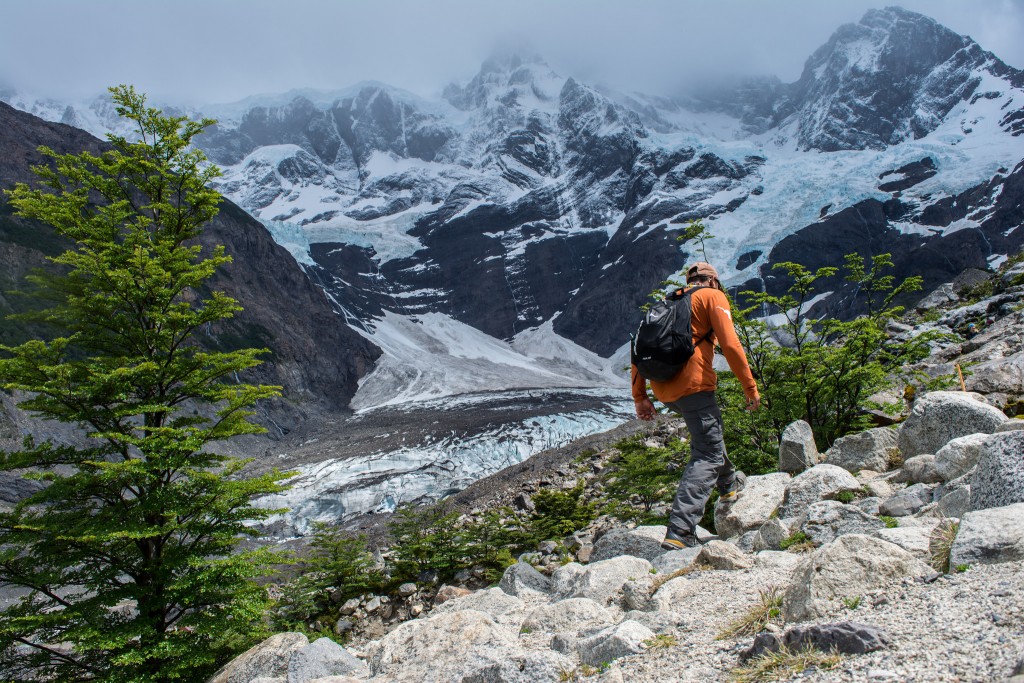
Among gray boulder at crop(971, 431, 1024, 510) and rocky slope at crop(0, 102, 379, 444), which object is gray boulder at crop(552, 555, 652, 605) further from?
rocky slope at crop(0, 102, 379, 444)

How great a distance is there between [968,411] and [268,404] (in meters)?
65.5

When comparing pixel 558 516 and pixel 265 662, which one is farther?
pixel 558 516

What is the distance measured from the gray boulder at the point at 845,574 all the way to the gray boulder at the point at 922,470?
7.04ft

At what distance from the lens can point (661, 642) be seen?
10.3ft

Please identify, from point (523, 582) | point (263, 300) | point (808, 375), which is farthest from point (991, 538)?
point (263, 300)

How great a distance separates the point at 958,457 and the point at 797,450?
2.12 m

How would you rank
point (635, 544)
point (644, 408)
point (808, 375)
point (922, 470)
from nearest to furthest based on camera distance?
point (922, 470), point (644, 408), point (635, 544), point (808, 375)

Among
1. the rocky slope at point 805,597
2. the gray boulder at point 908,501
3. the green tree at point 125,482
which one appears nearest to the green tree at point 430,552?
the green tree at point 125,482

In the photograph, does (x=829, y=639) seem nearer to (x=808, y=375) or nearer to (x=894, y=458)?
(x=894, y=458)

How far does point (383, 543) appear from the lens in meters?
19.6

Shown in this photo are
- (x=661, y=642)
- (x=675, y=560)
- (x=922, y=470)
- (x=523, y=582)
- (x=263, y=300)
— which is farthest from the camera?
(x=263, y=300)

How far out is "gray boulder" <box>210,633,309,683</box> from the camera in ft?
16.6

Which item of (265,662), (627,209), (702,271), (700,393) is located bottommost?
(265,662)

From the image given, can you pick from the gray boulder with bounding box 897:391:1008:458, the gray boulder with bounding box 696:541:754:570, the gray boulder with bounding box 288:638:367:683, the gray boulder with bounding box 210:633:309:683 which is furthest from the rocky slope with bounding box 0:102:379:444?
the gray boulder with bounding box 897:391:1008:458
